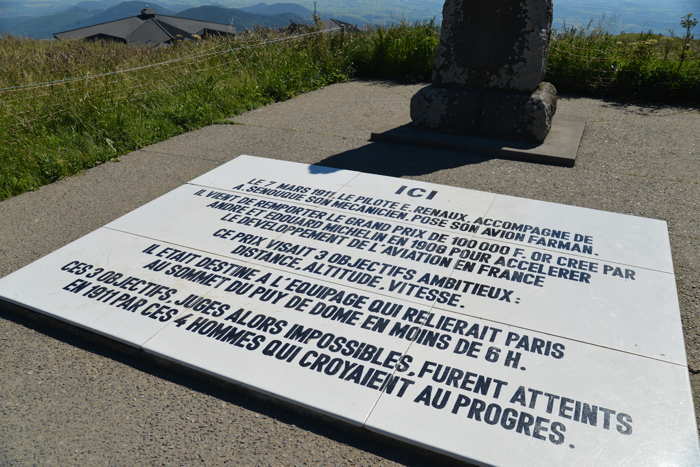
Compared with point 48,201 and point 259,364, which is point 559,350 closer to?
point 259,364

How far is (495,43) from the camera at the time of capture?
6.59m

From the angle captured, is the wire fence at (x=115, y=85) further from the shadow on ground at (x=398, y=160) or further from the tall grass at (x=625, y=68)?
the tall grass at (x=625, y=68)

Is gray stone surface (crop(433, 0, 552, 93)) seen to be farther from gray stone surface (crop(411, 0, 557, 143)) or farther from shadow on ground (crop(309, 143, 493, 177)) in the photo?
shadow on ground (crop(309, 143, 493, 177))

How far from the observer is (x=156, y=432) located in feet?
9.11

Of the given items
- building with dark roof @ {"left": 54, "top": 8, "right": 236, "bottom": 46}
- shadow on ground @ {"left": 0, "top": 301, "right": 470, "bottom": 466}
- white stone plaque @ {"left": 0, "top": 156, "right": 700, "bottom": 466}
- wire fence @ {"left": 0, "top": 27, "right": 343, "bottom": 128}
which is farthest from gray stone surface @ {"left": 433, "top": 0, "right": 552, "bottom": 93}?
building with dark roof @ {"left": 54, "top": 8, "right": 236, "bottom": 46}

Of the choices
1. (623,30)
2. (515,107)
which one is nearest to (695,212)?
(515,107)

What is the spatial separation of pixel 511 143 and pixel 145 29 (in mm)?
24998

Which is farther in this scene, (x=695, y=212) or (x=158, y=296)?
(x=695, y=212)

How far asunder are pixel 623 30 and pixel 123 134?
9.82 metres

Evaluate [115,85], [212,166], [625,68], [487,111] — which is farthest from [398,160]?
[625,68]

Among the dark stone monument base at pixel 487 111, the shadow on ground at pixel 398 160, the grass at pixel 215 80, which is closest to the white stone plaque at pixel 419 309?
the shadow on ground at pixel 398 160

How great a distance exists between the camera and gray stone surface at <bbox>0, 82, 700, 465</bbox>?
2.71 m

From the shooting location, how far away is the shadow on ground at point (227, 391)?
264 cm

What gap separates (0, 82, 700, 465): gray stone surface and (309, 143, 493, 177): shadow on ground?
1.0 inches
